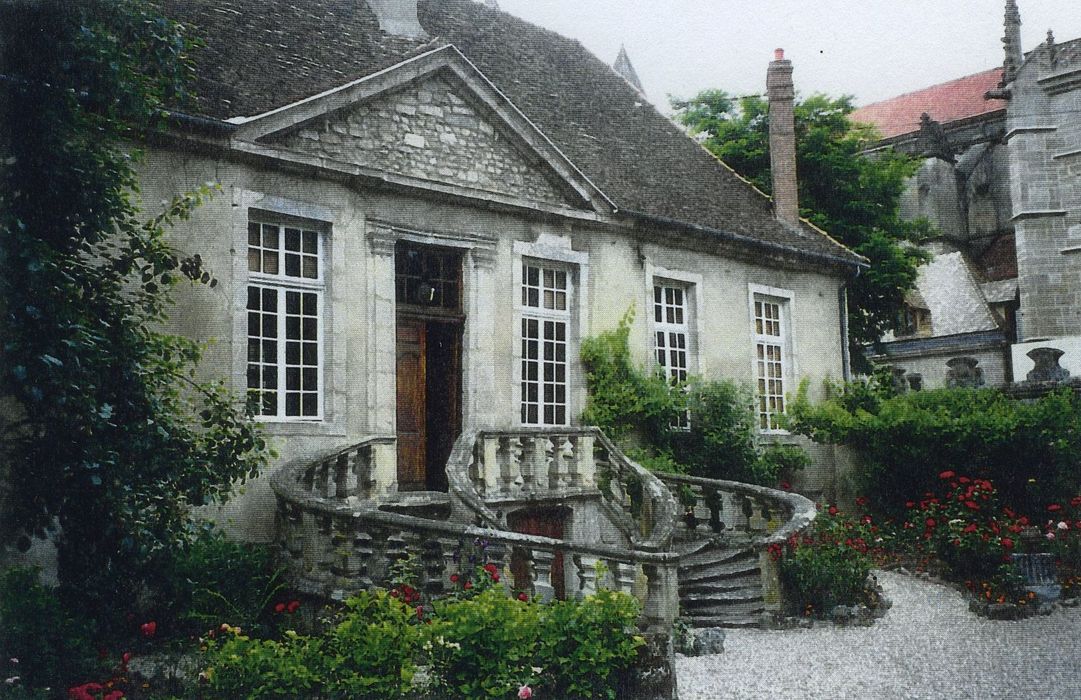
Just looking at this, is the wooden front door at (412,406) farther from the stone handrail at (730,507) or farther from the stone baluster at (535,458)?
the stone handrail at (730,507)

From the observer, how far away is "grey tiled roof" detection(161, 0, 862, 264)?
10.7 metres

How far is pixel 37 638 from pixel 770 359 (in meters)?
12.0

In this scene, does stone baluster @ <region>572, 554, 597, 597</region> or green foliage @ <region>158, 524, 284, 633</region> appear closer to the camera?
green foliage @ <region>158, 524, 284, 633</region>

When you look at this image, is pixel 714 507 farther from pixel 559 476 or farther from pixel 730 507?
pixel 559 476

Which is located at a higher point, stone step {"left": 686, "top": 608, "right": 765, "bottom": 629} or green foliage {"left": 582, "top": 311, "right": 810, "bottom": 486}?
→ green foliage {"left": 582, "top": 311, "right": 810, "bottom": 486}

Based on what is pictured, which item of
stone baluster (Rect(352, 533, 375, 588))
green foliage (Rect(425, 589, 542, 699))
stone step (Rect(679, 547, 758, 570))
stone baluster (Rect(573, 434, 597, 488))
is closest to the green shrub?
green foliage (Rect(425, 589, 542, 699))

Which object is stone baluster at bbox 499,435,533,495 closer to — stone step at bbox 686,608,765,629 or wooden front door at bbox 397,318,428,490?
Result: wooden front door at bbox 397,318,428,490

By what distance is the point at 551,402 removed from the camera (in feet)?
41.8

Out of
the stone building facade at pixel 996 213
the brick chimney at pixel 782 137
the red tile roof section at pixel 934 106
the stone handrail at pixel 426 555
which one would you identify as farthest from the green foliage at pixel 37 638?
the red tile roof section at pixel 934 106

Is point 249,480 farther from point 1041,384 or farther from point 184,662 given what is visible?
point 1041,384

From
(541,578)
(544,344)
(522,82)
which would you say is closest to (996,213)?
(522,82)

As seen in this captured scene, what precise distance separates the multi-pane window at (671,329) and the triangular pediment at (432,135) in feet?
7.45

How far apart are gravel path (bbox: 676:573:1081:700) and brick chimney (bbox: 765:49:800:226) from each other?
788 cm

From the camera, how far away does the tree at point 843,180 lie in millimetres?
18766
